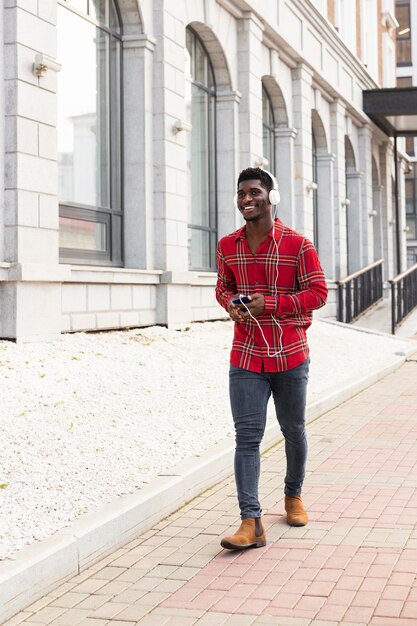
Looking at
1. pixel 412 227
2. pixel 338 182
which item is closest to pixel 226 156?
pixel 338 182

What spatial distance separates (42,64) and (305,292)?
5392 millimetres

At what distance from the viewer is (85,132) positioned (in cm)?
1187

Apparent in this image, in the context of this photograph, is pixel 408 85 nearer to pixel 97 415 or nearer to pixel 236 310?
pixel 97 415

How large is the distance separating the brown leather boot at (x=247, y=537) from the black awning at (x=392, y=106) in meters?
21.1

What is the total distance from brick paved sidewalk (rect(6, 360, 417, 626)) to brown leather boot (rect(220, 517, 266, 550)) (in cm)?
5

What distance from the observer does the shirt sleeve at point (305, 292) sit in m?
5.05

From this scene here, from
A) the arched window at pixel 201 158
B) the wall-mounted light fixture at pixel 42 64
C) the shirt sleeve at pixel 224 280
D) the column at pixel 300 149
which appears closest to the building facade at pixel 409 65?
the column at pixel 300 149

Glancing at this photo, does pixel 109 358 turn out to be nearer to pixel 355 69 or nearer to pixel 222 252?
pixel 222 252

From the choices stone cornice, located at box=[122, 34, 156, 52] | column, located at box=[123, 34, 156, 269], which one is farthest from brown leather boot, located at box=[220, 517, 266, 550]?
stone cornice, located at box=[122, 34, 156, 52]

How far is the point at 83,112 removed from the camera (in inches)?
467

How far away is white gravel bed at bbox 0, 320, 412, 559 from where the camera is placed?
523 centimetres

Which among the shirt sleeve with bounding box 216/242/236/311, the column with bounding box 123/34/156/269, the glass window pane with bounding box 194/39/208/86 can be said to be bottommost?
the shirt sleeve with bounding box 216/242/236/311

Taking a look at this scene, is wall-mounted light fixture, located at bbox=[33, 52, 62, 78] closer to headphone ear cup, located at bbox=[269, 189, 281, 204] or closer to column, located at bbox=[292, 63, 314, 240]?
headphone ear cup, located at bbox=[269, 189, 281, 204]

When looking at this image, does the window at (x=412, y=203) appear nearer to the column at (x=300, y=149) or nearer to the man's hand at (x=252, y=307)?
the column at (x=300, y=149)
